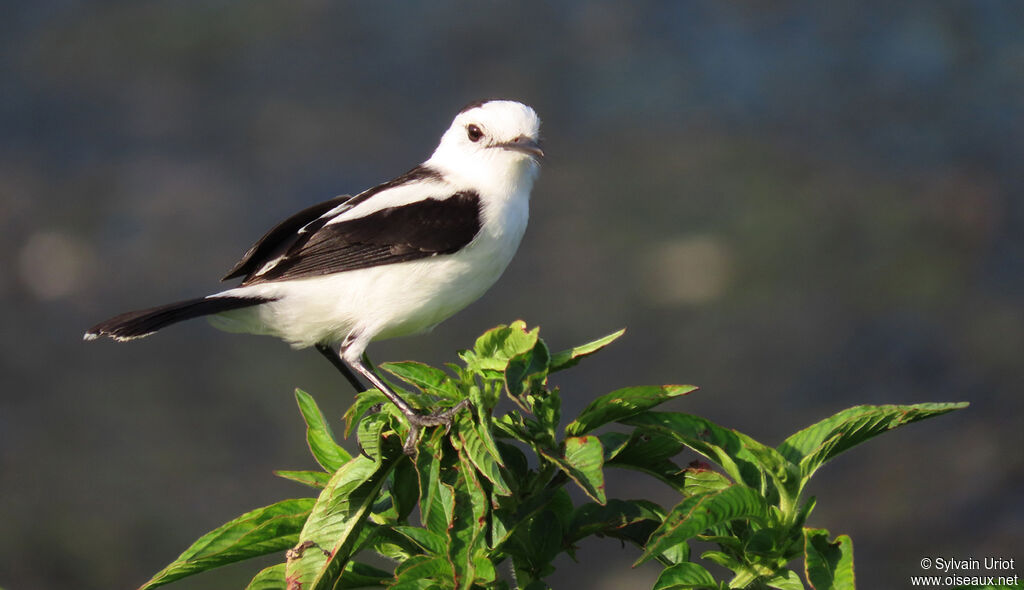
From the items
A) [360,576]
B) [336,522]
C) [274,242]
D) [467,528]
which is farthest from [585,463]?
[274,242]

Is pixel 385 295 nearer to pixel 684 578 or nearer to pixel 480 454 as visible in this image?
pixel 480 454

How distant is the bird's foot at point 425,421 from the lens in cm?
160

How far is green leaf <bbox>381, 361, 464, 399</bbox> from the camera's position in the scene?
165 cm

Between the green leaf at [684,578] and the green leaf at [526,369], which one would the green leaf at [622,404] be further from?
the green leaf at [684,578]

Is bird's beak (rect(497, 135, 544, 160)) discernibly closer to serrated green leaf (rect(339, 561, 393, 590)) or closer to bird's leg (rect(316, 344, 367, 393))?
bird's leg (rect(316, 344, 367, 393))

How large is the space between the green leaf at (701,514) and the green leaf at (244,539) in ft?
2.30

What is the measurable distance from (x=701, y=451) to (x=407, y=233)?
135 cm

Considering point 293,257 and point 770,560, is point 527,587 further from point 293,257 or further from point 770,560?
point 293,257

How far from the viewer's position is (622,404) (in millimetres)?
1532

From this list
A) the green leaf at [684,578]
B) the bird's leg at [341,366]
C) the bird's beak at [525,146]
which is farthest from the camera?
the bird's leg at [341,366]

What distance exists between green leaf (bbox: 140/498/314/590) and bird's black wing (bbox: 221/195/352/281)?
1.32 m

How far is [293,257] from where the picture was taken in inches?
110

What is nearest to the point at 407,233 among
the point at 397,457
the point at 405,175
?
the point at 405,175

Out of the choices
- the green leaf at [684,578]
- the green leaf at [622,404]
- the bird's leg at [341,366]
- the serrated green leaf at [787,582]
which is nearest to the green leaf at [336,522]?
the green leaf at [622,404]
